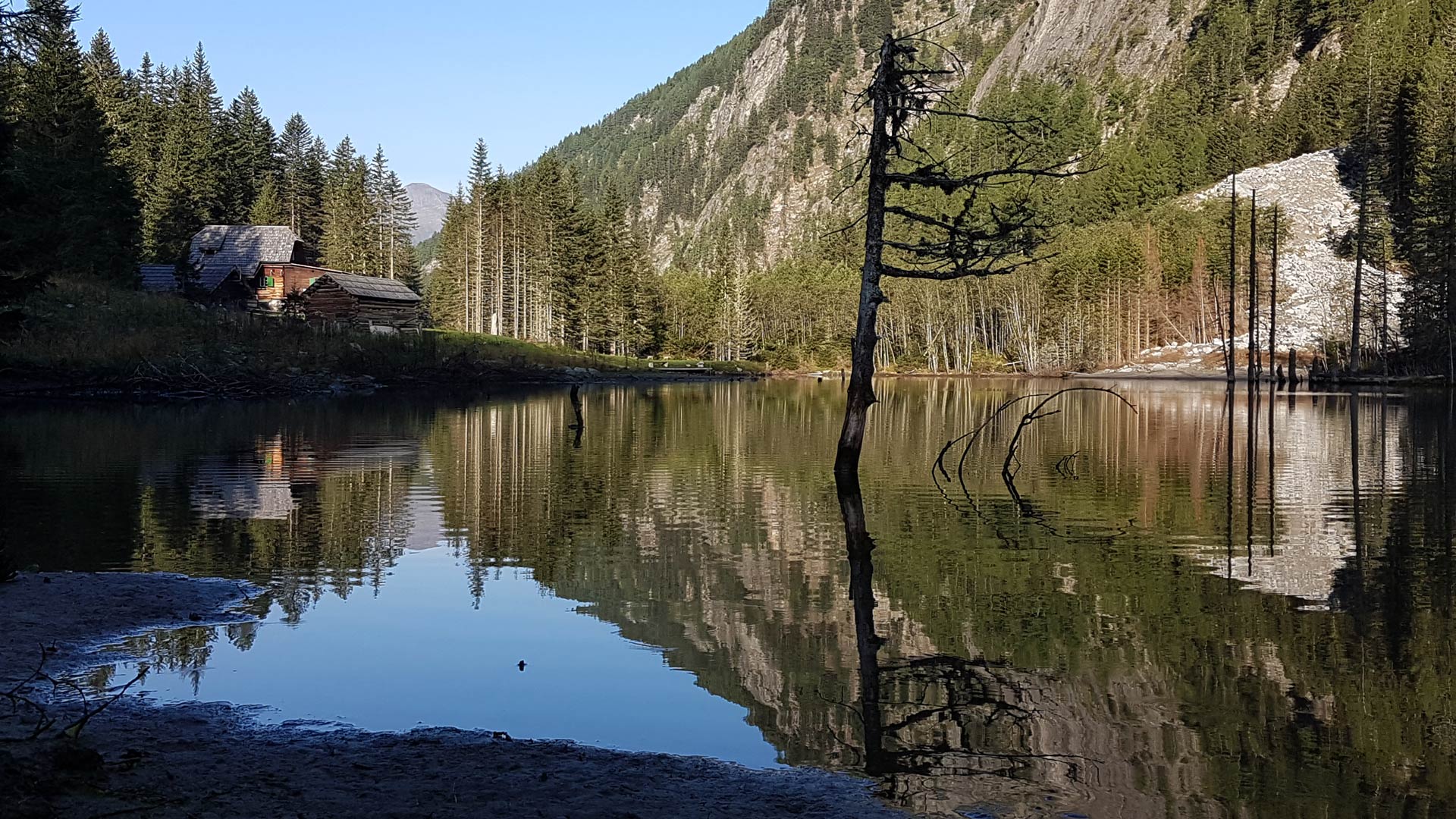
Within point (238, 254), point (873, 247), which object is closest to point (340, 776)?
point (873, 247)

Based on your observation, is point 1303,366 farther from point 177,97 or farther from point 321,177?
point 177,97

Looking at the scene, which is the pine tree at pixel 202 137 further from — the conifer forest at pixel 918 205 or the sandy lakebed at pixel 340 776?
the sandy lakebed at pixel 340 776

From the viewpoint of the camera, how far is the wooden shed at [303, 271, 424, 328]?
283ft

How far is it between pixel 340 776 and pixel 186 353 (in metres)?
55.6

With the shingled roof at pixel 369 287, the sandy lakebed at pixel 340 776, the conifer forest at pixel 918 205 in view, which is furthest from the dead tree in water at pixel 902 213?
the shingled roof at pixel 369 287

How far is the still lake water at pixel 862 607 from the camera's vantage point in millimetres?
7949

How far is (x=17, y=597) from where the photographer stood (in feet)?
38.5

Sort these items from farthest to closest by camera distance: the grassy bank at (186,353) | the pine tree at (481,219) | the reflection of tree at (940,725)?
1. the pine tree at (481,219)
2. the grassy bank at (186,353)
3. the reflection of tree at (940,725)

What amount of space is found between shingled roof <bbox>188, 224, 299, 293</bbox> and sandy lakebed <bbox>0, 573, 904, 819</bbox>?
293 feet

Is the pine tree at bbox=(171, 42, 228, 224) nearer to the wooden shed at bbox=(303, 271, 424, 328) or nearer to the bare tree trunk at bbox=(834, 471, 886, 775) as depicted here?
the wooden shed at bbox=(303, 271, 424, 328)

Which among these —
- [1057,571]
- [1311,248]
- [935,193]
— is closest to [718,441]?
[1057,571]

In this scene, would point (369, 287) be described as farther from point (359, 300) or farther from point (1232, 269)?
point (1232, 269)

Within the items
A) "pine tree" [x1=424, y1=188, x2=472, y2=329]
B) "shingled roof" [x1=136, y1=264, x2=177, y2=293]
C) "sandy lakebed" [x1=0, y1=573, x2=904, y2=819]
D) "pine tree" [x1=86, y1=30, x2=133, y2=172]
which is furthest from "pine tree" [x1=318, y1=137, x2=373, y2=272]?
"sandy lakebed" [x1=0, y1=573, x2=904, y2=819]

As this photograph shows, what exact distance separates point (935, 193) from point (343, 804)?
197 metres
